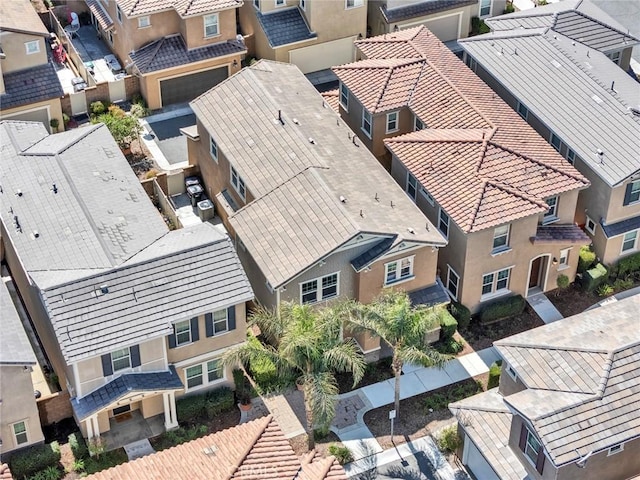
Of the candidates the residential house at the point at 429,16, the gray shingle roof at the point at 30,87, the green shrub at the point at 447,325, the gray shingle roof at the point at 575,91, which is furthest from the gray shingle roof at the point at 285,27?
the green shrub at the point at 447,325

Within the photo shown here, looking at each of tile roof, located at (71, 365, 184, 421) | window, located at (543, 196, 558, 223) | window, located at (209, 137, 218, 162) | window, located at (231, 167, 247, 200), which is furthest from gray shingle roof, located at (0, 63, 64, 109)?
window, located at (543, 196, 558, 223)

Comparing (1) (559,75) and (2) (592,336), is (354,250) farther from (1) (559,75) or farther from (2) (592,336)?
(1) (559,75)

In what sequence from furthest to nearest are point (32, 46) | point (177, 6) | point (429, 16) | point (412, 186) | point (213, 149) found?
point (429, 16) < point (177, 6) < point (32, 46) < point (213, 149) < point (412, 186)

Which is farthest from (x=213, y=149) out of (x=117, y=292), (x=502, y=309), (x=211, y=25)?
(x=502, y=309)

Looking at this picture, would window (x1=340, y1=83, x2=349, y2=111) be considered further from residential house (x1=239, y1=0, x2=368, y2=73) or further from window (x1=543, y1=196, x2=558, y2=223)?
window (x1=543, y1=196, x2=558, y2=223)

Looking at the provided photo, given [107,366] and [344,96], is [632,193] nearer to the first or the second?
[344,96]

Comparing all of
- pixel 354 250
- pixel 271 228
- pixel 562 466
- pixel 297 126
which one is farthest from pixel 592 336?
pixel 297 126
